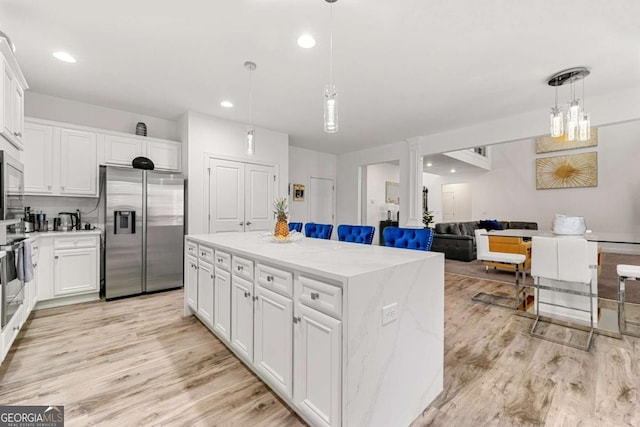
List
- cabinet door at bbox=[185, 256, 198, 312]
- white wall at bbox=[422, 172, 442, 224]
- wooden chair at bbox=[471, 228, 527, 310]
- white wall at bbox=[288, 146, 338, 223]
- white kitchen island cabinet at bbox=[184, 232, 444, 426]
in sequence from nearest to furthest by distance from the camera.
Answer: white kitchen island cabinet at bbox=[184, 232, 444, 426], cabinet door at bbox=[185, 256, 198, 312], wooden chair at bbox=[471, 228, 527, 310], white wall at bbox=[288, 146, 338, 223], white wall at bbox=[422, 172, 442, 224]

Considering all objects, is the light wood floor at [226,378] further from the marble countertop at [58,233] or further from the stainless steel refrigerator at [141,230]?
the marble countertop at [58,233]

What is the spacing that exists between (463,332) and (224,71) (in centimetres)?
361

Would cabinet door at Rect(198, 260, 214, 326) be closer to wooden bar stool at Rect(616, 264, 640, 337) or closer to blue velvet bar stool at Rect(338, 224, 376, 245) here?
blue velvet bar stool at Rect(338, 224, 376, 245)

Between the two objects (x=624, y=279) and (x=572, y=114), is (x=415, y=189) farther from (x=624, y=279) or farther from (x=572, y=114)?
(x=624, y=279)

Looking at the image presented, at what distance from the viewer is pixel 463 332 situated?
8.77ft

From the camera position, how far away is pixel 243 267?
1964 mm

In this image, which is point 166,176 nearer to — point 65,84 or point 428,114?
point 65,84

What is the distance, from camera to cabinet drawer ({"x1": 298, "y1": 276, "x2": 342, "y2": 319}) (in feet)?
4.07

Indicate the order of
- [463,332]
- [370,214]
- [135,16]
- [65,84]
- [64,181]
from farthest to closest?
[370,214], [64,181], [65,84], [463,332], [135,16]

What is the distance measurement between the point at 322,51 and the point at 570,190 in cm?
947

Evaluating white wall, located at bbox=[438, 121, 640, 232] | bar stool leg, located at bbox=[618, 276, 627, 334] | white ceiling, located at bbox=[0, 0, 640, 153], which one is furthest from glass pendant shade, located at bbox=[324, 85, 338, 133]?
white wall, located at bbox=[438, 121, 640, 232]

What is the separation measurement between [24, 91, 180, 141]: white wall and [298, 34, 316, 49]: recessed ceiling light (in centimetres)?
295

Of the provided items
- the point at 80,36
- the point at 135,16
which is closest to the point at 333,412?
the point at 135,16

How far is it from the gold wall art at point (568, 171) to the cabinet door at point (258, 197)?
8742 millimetres
